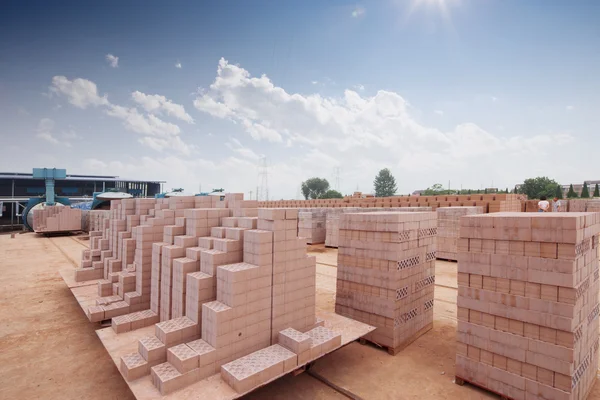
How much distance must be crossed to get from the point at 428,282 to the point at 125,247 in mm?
7808

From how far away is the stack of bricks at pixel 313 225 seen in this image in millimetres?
19625

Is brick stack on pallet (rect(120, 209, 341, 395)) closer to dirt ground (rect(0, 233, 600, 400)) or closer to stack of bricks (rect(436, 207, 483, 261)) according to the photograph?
dirt ground (rect(0, 233, 600, 400))

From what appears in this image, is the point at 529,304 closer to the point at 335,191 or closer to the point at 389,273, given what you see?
the point at 389,273

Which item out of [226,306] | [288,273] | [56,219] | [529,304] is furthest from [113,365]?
[56,219]

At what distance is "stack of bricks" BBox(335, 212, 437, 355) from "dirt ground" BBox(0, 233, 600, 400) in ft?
1.61

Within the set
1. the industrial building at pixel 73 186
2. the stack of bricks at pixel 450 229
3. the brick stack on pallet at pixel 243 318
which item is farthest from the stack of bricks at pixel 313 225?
the industrial building at pixel 73 186

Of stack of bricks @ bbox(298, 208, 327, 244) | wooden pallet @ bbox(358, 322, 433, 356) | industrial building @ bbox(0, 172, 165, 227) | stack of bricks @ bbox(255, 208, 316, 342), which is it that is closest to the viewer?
stack of bricks @ bbox(255, 208, 316, 342)

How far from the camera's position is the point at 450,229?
14.0m

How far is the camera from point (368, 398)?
15.3 ft

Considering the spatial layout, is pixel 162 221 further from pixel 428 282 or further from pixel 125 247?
pixel 428 282

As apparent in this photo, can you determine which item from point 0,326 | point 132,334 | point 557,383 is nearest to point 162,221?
point 132,334

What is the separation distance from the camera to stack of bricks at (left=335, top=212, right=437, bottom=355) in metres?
5.97

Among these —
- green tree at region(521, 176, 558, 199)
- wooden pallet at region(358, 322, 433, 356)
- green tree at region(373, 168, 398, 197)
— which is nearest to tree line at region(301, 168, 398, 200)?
green tree at region(373, 168, 398, 197)

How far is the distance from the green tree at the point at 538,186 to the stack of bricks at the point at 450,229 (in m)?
65.2
